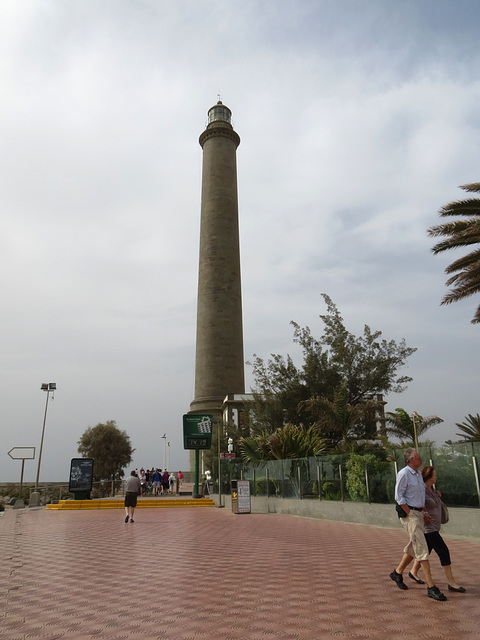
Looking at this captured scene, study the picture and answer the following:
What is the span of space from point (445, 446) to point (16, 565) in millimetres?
9519

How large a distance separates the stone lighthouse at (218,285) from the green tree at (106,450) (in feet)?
39.4

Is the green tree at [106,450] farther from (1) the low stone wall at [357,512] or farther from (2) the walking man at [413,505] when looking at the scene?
(2) the walking man at [413,505]

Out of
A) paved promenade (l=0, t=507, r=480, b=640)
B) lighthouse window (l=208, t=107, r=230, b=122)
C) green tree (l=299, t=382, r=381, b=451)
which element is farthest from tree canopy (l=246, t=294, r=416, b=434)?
lighthouse window (l=208, t=107, r=230, b=122)

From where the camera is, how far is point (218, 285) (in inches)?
1817

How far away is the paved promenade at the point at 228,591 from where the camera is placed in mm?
4871

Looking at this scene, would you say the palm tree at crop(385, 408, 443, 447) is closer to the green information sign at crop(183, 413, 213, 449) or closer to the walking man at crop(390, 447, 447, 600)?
the green information sign at crop(183, 413, 213, 449)

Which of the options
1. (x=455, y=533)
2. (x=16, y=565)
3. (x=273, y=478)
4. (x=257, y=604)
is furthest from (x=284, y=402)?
(x=257, y=604)

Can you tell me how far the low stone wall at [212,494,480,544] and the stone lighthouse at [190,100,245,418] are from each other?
21665mm

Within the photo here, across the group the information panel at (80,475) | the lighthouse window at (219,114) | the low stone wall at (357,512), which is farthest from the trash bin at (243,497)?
the lighthouse window at (219,114)

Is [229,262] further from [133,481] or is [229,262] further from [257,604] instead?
[257,604]

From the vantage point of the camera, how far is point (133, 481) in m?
17.1

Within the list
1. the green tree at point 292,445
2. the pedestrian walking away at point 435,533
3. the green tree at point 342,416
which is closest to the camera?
the pedestrian walking away at point 435,533

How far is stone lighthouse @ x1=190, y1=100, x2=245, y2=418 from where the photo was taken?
44.4 metres

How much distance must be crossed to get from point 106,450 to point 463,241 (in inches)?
1765
